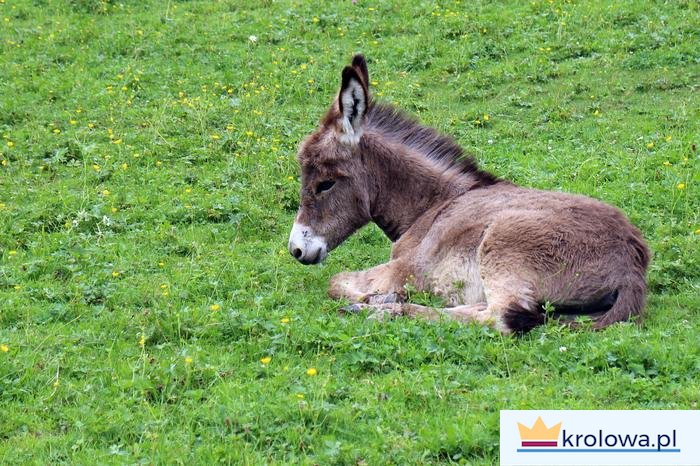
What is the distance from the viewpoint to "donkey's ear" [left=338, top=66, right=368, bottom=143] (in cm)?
833

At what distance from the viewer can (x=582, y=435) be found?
5.09 m

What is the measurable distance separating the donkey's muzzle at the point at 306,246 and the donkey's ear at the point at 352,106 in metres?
0.89

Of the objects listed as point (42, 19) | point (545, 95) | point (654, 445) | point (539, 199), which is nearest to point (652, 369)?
point (654, 445)

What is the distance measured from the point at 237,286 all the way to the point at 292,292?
1.59ft

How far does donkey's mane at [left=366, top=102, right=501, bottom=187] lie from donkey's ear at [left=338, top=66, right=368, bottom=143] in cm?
26

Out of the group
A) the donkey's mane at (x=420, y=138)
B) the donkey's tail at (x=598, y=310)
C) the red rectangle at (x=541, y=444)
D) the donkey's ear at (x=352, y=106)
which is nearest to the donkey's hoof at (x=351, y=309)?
the donkey's tail at (x=598, y=310)

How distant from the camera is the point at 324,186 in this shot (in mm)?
8555

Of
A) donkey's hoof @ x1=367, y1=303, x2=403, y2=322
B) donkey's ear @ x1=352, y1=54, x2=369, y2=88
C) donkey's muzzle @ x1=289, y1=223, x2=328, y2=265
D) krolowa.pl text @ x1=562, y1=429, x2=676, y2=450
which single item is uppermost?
donkey's ear @ x1=352, y1=54, x2=369, y2=88

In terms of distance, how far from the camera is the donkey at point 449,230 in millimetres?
7098

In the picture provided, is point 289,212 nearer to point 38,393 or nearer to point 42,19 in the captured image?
point 38,393

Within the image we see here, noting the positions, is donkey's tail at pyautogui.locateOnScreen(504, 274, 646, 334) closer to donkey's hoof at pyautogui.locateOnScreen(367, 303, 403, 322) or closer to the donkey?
the donkey

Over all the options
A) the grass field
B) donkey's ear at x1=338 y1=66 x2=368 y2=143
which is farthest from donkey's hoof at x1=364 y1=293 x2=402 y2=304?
donkey's ear at x1=338 y1=66 x2=368 y2=143

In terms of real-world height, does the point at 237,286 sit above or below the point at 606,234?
below

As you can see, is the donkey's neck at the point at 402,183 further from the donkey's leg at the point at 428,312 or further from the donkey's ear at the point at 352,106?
the donkey's leg at the point at 428,312
